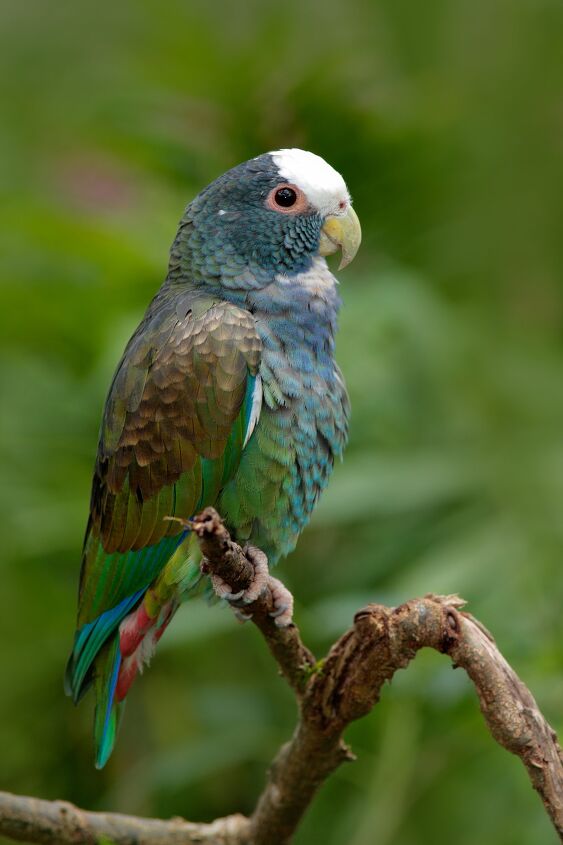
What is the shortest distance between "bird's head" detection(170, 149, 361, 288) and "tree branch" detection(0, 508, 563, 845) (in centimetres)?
70

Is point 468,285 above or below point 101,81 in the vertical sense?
below

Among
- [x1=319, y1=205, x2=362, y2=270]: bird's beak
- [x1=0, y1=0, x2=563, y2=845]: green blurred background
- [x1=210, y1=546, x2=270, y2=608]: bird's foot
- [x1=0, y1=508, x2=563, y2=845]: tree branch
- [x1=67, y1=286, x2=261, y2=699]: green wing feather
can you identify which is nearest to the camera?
[x1=0, y1=508, x2=563, y2=845]: tree branch

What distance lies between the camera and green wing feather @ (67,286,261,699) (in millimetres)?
2021

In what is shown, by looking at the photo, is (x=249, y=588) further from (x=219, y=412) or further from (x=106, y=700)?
(x=106, y=700)

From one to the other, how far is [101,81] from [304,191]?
178 centimetres

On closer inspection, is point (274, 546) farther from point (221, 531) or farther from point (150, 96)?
point (150, 96)

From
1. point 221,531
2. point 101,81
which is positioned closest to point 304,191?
point 221,531

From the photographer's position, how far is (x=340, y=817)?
3160mm

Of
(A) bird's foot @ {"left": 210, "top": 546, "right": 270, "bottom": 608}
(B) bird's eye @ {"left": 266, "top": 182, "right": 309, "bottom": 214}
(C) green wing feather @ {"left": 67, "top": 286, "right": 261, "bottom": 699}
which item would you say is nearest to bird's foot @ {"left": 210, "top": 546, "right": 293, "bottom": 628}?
(A) bird's foot @ {"left": 210, "top": 546, "right": 270, "bottom": 608}

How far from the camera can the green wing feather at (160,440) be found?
6.63 ft

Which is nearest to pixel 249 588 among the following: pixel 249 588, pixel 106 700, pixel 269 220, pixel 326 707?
pixel 249 588

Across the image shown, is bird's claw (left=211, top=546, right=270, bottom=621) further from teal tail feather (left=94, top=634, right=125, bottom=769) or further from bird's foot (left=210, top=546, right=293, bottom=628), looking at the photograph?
teal tail feather (left=94, top=634, right=125, bottom=769)

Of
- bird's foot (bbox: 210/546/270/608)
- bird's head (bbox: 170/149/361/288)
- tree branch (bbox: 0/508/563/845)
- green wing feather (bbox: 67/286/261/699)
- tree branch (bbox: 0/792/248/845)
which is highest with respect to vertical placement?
bird's head (bbox: 170/149/361/288)

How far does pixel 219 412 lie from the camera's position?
6.59ft
